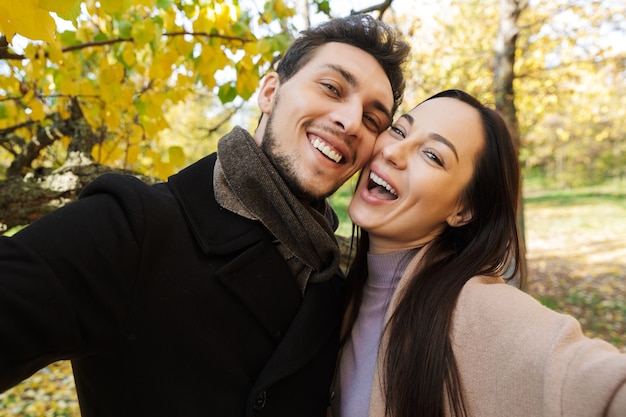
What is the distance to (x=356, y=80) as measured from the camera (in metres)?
1.87

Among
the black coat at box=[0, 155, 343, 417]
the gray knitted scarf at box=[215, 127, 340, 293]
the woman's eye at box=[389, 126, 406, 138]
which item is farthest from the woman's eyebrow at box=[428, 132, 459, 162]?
the black coat at box=[0, 155, 343, 417]

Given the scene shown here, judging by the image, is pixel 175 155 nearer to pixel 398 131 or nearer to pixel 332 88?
pixel 332 88

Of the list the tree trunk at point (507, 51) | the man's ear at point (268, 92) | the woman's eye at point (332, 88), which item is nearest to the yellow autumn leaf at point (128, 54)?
the man's ear at point (268, 92)

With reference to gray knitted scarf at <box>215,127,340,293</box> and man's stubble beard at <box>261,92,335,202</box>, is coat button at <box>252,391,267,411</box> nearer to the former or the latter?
gray knitted scarf at <box>215,127,340,293</box>

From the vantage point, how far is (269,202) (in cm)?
157

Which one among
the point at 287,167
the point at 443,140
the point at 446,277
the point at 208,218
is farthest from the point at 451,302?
the point at 208,218

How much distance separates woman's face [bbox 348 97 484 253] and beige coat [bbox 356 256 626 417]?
1.12 feet

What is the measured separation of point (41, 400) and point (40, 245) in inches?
183

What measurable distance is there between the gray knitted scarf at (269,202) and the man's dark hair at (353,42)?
0.54 meters

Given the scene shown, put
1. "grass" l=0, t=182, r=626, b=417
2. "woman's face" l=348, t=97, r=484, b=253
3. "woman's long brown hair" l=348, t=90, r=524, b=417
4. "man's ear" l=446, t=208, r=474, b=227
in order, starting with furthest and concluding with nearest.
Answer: "grass" l=0, t=182, r=626, b=417, "man's ear" l=446, t=208, r=474, b=227, "woman's face" l=348, t=97, r=484, b=253, "woman's long brown hair" l=348, t=90, r=524, b=417

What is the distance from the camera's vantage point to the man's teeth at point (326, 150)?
5.78 feet

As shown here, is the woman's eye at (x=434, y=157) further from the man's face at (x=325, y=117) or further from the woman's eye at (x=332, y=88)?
the woman's eye at (x=332, y=88)

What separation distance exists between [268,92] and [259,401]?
4.25ft

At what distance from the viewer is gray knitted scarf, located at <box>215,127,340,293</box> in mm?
1535
